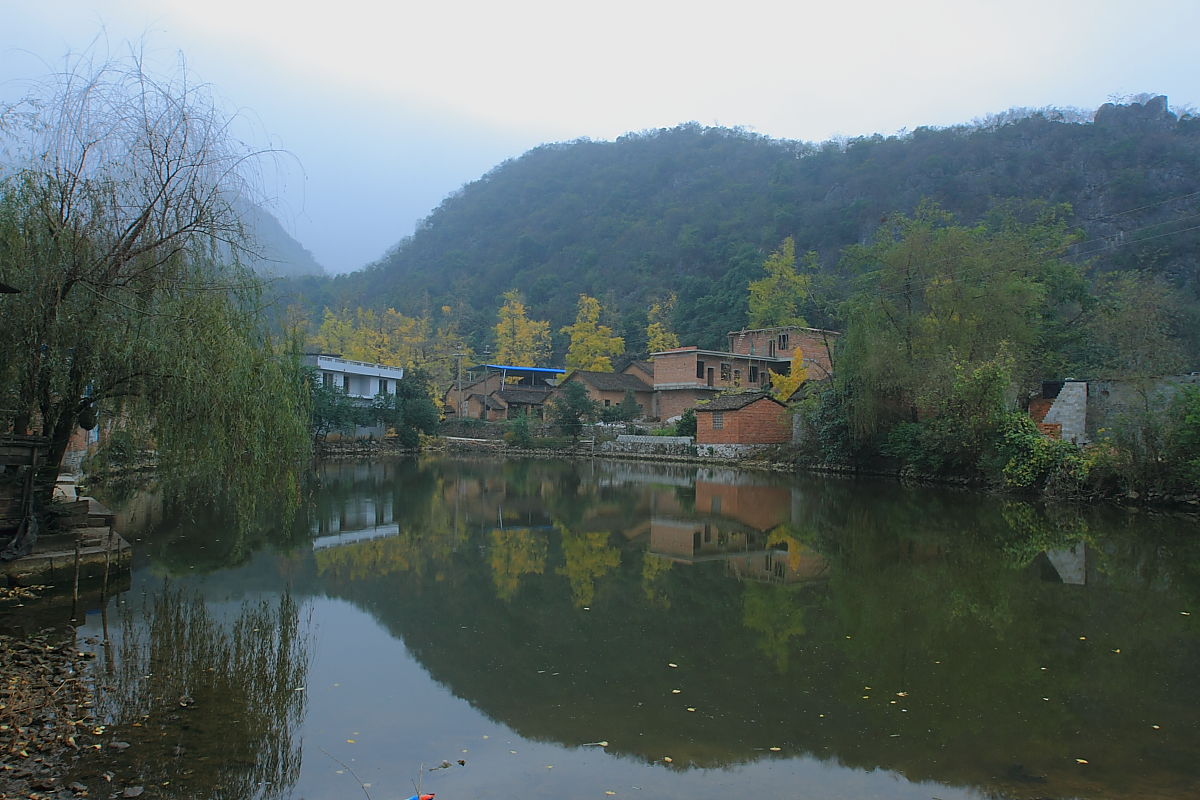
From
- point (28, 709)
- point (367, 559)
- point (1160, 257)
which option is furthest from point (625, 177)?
point (28, 709)

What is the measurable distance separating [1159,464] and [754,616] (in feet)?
49.7

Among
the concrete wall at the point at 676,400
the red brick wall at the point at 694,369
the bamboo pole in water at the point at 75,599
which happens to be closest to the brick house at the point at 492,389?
the concrete wall at the point at 676,400

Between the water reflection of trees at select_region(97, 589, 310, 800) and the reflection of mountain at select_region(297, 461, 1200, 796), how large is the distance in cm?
131

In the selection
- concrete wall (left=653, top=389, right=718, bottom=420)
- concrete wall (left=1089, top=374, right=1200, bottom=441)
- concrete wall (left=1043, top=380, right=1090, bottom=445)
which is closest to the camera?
concrete wall (left=1089, top=374, right=1200, bottom=441)

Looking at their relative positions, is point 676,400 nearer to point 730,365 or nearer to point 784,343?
point 730,365

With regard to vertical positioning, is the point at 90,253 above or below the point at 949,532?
above

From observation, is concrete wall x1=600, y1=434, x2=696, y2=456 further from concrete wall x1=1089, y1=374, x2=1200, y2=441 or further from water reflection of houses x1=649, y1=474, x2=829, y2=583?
concrete wall x1=1089, y1=374, x2=1200, y2=441

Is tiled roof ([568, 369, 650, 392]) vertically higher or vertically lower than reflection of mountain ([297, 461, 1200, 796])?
higher

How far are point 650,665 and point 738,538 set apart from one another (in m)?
7.94

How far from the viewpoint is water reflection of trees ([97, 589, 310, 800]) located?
15.8ft

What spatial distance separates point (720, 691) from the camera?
651cm

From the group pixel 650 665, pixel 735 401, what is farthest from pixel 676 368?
pixel 650 665

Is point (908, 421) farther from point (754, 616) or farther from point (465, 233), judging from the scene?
point (465, 233)

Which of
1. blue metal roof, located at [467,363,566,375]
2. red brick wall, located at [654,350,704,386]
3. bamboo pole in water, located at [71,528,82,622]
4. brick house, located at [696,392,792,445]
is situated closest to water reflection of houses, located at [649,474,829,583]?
bamboo pole in water, located at [71,528,82,622]
